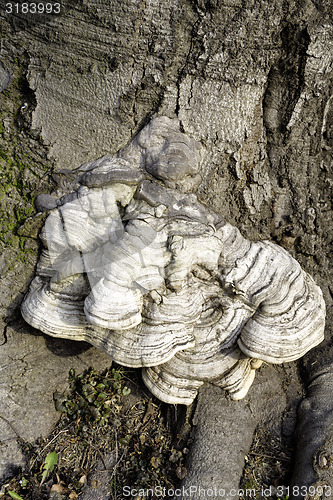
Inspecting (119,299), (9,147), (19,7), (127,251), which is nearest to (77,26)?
(19,7)

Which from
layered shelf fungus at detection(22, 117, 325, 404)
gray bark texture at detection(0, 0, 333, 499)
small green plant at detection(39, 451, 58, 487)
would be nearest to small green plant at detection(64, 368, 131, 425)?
gray bark texture at detection(0, 0, 333, 499)

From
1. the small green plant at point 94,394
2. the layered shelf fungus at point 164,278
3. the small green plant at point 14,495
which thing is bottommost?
the small green plant at point 14,495

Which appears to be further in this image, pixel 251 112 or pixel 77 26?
pixel 251 112

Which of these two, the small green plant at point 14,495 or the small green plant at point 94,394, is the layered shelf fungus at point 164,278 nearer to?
the small green plant at point 94,394

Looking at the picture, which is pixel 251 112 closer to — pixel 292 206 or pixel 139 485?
pixel 292 206

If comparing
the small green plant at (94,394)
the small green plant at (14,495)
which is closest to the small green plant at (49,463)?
the small green plant at (14,495)

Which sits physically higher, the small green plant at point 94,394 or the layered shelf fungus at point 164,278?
the layered shelf fungus at point 164,278
